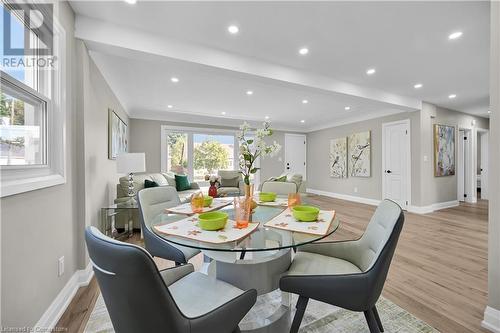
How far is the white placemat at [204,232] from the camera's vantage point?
1175mm

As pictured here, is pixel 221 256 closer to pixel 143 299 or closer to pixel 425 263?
pixel 143 299

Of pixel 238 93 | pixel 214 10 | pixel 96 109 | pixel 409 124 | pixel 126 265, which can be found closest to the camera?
pixel 126 265

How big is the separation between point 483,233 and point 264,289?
416cm

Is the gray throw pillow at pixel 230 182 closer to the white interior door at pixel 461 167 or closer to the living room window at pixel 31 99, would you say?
the living room window at pixel 31 99

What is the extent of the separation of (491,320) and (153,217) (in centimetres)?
254

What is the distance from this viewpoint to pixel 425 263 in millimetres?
2484

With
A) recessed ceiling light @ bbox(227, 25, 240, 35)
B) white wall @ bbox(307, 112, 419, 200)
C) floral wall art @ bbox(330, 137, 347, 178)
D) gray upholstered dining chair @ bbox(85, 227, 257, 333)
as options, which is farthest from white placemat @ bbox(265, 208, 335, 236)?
floral wall art @ bbox(330, 137, 347, 178)

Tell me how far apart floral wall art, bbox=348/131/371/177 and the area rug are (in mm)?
4807

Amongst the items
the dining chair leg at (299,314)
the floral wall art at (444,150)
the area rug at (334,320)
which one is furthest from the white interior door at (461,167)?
the dining chair leg at (299,314)

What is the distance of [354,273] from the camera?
1195mm

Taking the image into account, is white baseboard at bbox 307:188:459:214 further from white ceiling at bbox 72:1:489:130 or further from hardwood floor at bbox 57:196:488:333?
white ceiling at bbox 72:1:489:130

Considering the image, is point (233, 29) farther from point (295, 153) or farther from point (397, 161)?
point (295, 153)

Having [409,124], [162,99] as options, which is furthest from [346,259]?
[409,124]

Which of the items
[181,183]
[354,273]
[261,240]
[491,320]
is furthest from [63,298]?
[181,183]
